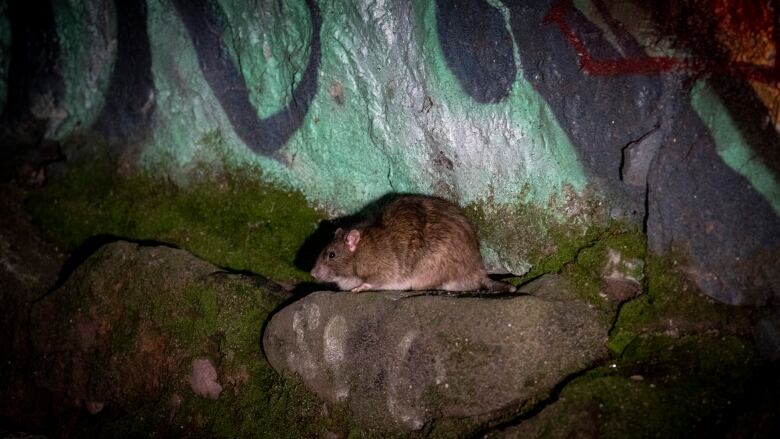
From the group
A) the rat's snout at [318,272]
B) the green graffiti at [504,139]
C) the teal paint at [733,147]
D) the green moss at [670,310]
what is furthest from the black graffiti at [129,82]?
the teal paint at [733,147]

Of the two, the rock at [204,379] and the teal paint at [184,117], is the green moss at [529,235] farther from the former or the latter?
the rock at [204,379]

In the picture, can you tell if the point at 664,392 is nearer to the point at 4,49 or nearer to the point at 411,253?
the point at 411,253

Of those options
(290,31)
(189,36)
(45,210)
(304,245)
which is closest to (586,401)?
(304,245)

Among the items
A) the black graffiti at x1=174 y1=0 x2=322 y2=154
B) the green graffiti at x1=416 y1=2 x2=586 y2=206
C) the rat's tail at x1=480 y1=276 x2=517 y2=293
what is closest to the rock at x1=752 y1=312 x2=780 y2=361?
the green graffiti at x1=416 y1=2 x2=586 y2=206

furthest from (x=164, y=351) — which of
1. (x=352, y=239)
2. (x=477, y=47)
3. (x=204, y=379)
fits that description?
(x=477, y=47)

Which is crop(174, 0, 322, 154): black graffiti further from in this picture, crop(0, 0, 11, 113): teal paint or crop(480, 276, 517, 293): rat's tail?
crop(0, 0, 11, 113): teal paint
